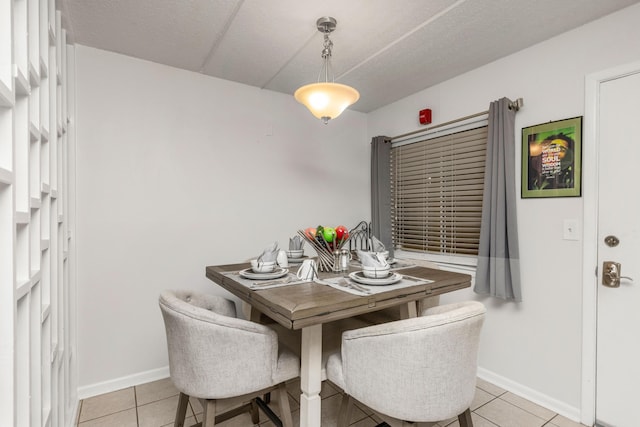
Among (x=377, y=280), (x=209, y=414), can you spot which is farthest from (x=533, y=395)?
(x=209, y=414)

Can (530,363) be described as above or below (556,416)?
above

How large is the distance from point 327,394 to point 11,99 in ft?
7.52

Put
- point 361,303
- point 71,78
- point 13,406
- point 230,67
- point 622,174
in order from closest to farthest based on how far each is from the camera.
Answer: point 13,406, point 361,303, point 622,174, point 71,78, point 230,67

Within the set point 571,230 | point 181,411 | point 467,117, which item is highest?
point 467,117

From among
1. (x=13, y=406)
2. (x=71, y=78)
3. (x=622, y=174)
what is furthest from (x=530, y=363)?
(x=71, y=78)

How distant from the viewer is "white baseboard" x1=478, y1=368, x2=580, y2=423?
6.67 feet

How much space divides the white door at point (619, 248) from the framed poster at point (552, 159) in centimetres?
12

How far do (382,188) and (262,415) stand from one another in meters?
2.25

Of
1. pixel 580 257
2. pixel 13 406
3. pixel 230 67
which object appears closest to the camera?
pixel 13 406

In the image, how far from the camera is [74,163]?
2.18m

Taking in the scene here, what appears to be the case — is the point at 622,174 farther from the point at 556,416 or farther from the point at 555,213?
the point at 556,416

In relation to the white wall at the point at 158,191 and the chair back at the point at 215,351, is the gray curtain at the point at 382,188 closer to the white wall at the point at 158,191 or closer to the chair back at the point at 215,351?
the white wall at the point at 158,191

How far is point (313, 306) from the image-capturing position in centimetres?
125

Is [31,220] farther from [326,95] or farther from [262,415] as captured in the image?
[262,415]
